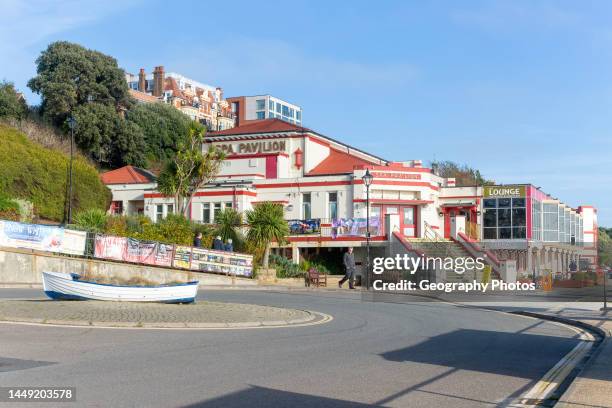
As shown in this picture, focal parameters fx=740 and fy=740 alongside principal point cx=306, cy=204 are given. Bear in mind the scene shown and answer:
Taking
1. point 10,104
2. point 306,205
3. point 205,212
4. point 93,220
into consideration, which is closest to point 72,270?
point 93,220

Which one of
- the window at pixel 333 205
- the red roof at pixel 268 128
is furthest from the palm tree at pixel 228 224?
the red roof at pixel 268 128

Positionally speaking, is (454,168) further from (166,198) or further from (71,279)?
Answer: (71,279)

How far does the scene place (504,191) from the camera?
5125 centimetres

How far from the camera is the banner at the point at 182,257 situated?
34344mm

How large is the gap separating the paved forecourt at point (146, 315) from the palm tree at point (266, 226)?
18.6 m

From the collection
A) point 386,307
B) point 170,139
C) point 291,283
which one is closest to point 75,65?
point 170,139

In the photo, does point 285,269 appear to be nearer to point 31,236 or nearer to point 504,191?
point 31,236

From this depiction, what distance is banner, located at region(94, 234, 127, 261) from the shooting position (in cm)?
3278

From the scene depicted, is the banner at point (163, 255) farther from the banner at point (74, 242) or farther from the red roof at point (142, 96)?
the red roof at point (142, 96)

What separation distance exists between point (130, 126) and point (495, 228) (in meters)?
35.6

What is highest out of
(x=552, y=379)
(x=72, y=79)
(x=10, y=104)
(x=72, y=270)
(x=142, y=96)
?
(x=142, y=96)

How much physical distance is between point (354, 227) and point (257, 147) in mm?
11367

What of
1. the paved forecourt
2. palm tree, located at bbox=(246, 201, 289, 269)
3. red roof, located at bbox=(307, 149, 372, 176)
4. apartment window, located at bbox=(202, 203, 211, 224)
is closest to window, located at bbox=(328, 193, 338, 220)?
red roof, located at bbox=(307, 149, 372, 176)

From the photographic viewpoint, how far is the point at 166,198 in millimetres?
51281
